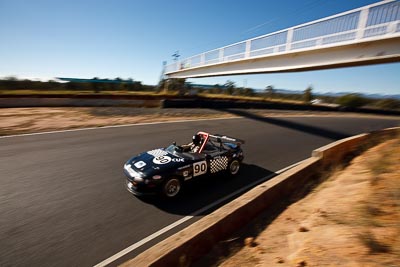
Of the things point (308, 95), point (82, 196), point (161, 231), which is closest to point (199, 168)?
point (161, 231)

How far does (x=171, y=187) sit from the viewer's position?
5770 millimetres

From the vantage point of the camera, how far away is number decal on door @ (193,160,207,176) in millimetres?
6202

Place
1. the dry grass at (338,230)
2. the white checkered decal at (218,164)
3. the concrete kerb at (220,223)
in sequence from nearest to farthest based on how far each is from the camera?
the dry grass at (338,230), the concrete kerb at (220,223), the white checkered decal at (218,164)

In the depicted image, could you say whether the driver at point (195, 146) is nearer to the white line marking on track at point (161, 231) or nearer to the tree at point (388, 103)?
the white line marking on track at point (161, 231)

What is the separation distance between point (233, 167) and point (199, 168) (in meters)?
1.50

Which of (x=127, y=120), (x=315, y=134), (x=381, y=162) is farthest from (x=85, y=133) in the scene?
(x=315, y=134)

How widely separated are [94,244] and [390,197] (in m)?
5.11

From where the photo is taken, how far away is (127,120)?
15.9 metres

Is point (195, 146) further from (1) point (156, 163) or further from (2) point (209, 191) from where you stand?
(1) point (156, 163)

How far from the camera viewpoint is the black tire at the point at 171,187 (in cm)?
562

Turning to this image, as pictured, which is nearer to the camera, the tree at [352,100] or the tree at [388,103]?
the tree at [352,100]

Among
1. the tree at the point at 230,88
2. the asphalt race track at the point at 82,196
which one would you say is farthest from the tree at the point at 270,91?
the asphalt race track at the point at 82,196

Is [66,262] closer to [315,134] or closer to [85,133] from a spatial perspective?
[85,133]

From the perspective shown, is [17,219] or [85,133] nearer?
[17,219]
